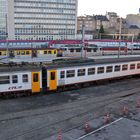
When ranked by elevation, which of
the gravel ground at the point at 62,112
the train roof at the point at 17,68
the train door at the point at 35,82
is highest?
the train roof at the point at 17,68

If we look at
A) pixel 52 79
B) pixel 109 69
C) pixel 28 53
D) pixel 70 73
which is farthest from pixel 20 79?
pixel 28 53

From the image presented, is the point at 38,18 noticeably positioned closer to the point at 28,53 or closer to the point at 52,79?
the point at 28,53

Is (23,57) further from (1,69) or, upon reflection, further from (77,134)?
(77,134)

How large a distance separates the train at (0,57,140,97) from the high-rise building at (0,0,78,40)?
90.5m

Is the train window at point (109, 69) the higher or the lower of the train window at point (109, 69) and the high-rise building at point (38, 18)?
the lower

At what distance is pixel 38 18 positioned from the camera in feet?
364

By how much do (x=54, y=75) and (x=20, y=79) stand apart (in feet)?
11.0

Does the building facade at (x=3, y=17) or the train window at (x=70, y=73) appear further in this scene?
the building facade at (x=3, y=17)

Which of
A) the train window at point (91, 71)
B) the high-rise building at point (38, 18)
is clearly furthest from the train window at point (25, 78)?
the high-rise building at point (38, 18)

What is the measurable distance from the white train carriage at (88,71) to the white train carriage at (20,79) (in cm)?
123

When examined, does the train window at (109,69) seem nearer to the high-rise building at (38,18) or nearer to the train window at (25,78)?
the train window at (25,78)

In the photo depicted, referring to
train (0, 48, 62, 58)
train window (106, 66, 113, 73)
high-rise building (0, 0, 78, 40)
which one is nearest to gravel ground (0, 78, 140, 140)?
train window (106, 66, 113, 73)

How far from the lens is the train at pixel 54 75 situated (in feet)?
63.1

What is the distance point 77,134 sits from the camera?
13.1 metres
